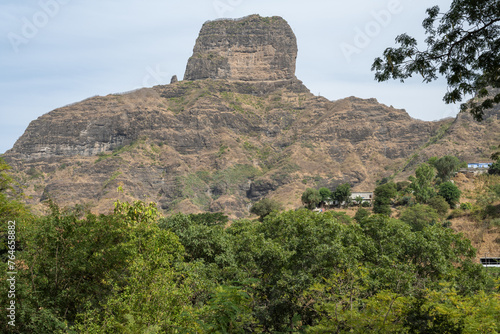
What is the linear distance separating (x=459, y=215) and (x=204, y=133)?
119m

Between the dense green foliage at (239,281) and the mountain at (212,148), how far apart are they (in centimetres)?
11423

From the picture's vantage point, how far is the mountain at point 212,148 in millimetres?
153750

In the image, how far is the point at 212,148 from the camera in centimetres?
18100

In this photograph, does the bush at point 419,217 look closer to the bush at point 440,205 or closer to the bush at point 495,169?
the bush at point 440,205

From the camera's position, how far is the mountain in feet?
504

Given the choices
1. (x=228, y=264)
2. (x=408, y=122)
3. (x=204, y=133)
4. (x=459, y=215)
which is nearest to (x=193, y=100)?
(x=204, y=133)

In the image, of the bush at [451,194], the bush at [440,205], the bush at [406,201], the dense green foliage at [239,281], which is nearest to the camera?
the dense green foliage at [239,281]

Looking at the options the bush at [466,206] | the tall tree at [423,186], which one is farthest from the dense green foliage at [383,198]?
the bush at [466,206]

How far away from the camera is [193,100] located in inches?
7653

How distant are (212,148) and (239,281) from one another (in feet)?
550

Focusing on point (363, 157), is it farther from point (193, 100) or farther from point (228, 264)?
point (228, 264)

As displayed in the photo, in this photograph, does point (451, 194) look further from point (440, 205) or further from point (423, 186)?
point (423, 186)

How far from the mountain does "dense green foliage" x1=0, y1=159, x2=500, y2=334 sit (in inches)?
4497

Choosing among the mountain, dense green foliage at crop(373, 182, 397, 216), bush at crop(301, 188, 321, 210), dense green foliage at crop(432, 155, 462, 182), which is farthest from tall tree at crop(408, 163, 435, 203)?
the mountain
